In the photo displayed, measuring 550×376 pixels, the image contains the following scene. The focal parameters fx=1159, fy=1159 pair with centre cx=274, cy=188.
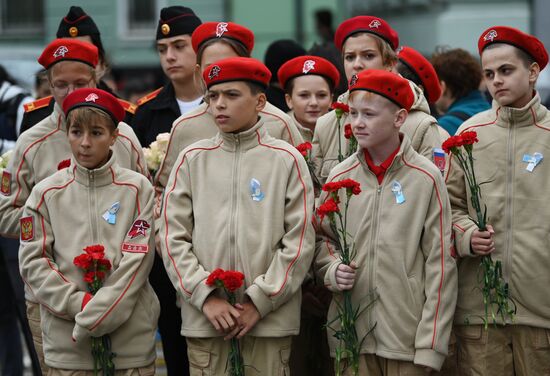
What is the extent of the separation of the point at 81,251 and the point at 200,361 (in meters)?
0.91

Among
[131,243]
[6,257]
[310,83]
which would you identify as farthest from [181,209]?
[6,257]

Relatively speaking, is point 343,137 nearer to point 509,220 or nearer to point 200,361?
point 509,220

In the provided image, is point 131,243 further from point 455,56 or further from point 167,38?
point 455,56

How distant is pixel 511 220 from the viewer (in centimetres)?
635

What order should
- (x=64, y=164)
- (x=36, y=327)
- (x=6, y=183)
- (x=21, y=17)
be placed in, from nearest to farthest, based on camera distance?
1. (x=64, y=164)
2. (x=36, y=327)
3. (x=6, y=183)
4. (x=21, y=17)

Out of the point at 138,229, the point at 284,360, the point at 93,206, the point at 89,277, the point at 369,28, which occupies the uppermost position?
the point at 369,28

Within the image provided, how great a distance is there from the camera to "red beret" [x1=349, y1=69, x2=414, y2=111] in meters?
6.23

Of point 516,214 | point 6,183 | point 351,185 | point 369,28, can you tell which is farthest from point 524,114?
point 6,183

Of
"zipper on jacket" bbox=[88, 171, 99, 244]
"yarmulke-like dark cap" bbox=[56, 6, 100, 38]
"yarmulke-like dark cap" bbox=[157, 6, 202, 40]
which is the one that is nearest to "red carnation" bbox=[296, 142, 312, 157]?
"zipper on jacket" bbox=[88, 171, 99, 244]

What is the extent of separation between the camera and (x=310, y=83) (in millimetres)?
7672

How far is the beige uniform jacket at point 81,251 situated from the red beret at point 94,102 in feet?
0.93

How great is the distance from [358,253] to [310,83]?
1772 mm

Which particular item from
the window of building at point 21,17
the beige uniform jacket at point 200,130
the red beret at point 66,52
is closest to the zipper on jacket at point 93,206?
the beige uniform jacket at point 200,130

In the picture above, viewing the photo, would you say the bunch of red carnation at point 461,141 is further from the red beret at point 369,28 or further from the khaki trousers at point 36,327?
the khaki trousers at point 36,327
